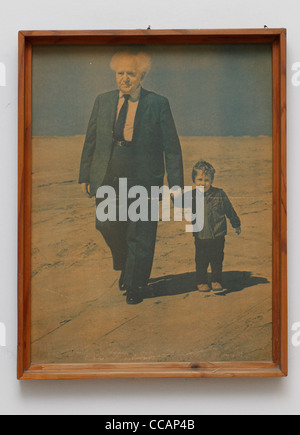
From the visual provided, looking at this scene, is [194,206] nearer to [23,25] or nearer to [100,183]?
[100,183]

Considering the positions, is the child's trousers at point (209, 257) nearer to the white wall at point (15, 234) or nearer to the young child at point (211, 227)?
the young child at point (211, 227)

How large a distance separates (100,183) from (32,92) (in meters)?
0.28

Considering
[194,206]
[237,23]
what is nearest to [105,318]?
[194,206]

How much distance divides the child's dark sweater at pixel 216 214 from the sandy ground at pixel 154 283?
17mm

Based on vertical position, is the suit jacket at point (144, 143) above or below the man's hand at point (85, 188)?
above

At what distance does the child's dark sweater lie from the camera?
982 millimetres

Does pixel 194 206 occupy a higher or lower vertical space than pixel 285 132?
lower

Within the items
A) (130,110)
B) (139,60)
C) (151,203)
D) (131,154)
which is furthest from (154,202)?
(139,60)

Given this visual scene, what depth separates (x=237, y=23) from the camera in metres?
0.99

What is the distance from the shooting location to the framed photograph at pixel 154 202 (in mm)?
972

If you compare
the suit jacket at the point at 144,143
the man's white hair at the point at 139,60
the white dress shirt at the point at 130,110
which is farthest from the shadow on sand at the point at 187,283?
the man's white hair at the point at 139,60

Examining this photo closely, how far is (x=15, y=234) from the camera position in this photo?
990 mm

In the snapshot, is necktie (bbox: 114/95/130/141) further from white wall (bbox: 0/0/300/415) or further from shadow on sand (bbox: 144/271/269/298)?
shadow on sand (bbox: 144/271/269/298)
